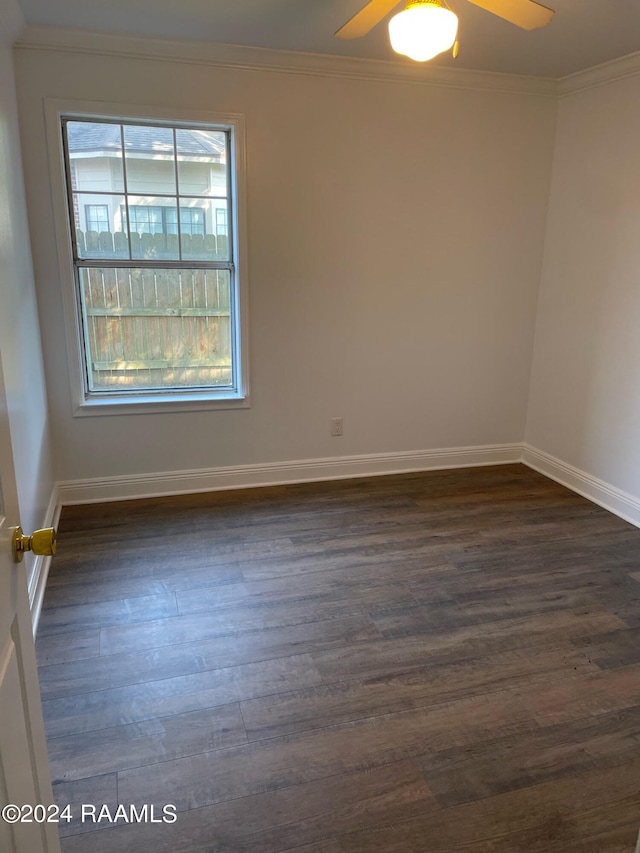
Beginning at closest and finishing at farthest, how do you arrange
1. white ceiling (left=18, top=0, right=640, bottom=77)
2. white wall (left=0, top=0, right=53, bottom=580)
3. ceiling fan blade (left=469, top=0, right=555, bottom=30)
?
ceiling fan blade (left=469, top=0, right=555, bottom=30) → white wall (left=0, top=0, right=53, bottom=580) → white ceiling (left=18, top=0, right=640, bottom=77)

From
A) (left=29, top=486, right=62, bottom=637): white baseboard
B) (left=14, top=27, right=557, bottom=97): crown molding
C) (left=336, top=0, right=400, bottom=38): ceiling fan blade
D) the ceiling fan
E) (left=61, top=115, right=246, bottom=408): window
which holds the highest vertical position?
(left=14, top=27, right=557, bottom=97): crown molding

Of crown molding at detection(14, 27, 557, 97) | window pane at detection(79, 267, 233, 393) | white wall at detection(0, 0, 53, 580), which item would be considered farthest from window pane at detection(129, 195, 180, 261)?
crown molding at detection(14, 27, 557, 97)

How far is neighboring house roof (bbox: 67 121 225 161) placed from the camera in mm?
3125

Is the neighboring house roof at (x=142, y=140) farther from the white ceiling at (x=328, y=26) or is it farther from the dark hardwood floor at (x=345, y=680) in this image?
the dark hardwood floor at (x=345, y=680)

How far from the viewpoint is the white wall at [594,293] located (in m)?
3.31

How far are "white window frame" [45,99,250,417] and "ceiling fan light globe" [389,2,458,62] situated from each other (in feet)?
5.19

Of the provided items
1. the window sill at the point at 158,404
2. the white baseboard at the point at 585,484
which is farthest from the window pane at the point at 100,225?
the white baseboard at the point at 585,484

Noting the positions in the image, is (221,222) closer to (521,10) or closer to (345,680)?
(521,10)

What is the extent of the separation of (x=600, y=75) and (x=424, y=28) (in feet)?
7.03

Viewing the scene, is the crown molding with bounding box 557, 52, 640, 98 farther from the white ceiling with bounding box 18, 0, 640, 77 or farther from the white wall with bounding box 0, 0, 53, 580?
the white wall with bounding box 0, 0, 53, 580

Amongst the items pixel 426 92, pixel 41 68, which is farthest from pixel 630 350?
pixel 41 68

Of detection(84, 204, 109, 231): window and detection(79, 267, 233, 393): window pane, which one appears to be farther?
detection(79, 267, 233, 393): window pane

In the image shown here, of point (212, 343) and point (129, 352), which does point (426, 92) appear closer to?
point (212, 343)

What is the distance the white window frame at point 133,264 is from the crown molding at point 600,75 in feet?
6.85
